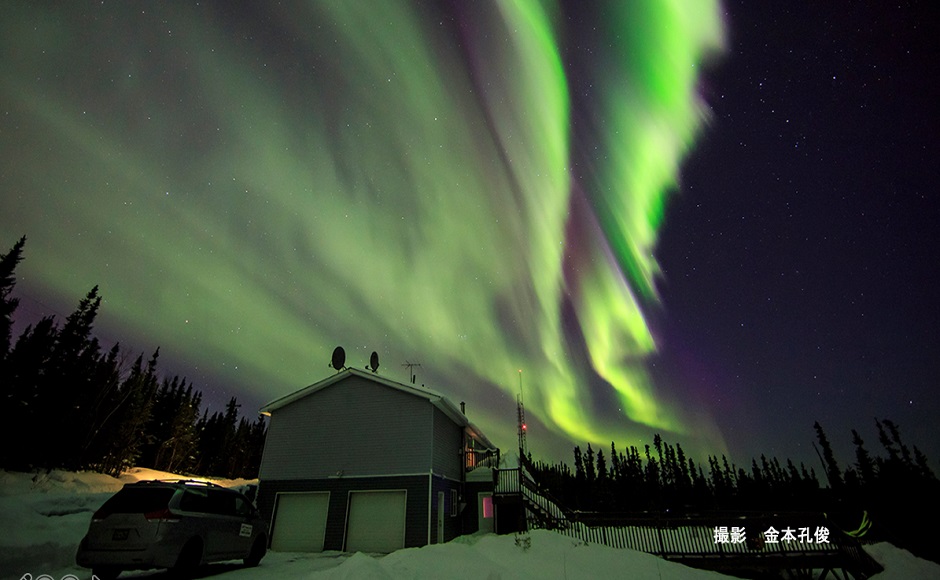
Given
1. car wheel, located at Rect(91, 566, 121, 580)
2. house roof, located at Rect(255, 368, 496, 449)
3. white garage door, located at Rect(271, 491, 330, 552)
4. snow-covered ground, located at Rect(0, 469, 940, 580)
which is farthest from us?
house roof, located at Rect(255, 368, 496, 449)

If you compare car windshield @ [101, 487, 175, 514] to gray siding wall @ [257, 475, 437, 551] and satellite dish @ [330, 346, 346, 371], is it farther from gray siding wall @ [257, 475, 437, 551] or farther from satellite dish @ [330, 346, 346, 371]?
satellite dish @ [330, 346, 346, 371]

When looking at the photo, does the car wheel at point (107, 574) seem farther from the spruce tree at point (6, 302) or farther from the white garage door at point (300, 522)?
the spruce tree at point (6, 302)

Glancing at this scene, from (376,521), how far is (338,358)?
8.45 m

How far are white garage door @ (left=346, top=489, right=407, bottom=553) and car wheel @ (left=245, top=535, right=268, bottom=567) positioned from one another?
693 cm

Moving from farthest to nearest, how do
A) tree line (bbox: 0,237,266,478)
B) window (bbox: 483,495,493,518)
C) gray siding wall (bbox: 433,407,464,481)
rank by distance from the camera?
1. tree line (bbox: 0,237,266,478)
2. window (bbox: 483,495,493,518)
3. gray siding wall (bbox: 433,407,464,481)

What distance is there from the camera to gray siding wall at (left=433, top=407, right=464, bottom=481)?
20.3 m

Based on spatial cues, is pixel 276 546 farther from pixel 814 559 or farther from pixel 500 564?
pixel 814 559

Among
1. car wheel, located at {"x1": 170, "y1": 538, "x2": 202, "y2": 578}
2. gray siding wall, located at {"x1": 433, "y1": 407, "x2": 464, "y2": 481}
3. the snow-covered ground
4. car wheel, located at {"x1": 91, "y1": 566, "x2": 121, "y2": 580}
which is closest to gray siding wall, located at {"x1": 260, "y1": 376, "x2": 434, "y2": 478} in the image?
gray siding wall, located at {"x1": 433, "y1": 407, "x2": 464, "y2": 481}

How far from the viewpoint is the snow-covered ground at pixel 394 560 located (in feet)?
29.8

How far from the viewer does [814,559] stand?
60.6 feet

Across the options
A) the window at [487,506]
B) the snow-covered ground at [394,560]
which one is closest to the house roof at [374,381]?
the snow-covered ground at [394,560]

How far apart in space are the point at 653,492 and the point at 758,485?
2010 centimetres

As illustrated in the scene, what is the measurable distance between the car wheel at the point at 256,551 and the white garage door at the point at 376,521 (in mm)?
6932

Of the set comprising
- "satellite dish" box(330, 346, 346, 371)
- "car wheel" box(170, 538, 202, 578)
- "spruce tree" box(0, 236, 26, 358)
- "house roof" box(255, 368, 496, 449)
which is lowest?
"car wheel" box(170, 538, 202, 578)
